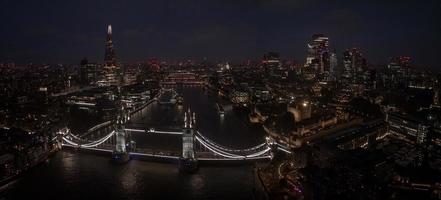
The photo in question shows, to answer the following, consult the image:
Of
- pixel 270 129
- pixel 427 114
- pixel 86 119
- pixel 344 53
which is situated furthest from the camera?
pixel 344 53

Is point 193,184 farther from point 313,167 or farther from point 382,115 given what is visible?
point 382,115

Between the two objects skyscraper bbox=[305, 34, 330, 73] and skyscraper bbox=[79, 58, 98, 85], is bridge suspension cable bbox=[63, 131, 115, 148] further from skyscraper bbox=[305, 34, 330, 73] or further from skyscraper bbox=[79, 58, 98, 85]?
skyscraper bbox=[305, 34, 330, 73]

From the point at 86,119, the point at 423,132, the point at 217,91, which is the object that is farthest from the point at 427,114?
the point at 217,91

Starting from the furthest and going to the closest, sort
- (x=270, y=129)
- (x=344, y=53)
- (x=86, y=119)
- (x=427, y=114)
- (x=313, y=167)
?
(x=344, y=53), (x=86, y=119), (x=427, y=114), (x=270, y=129), (x=313, y=167)

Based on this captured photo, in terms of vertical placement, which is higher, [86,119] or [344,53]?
[344,53]

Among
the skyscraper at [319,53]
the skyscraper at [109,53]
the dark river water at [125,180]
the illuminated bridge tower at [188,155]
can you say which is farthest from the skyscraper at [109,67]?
the illuminated bridge tower at [188,155]

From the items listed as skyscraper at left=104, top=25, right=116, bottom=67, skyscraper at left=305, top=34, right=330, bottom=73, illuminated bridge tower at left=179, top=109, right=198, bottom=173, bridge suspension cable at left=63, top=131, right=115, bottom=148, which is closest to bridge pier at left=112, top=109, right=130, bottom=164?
bridge suspension cable at left=63, top=131, right=115, bottom=148

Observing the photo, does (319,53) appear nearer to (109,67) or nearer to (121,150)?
(109,67)

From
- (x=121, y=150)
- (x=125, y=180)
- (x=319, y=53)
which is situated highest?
(x=319, y=53)

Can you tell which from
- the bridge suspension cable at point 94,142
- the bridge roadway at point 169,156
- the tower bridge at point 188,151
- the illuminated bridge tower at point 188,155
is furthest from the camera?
the bridge suspension cable at point 94,142

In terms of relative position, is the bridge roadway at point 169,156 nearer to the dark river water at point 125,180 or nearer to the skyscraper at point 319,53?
the dark river water at point 125,180

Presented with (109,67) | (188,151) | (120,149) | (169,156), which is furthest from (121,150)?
(109,67)
